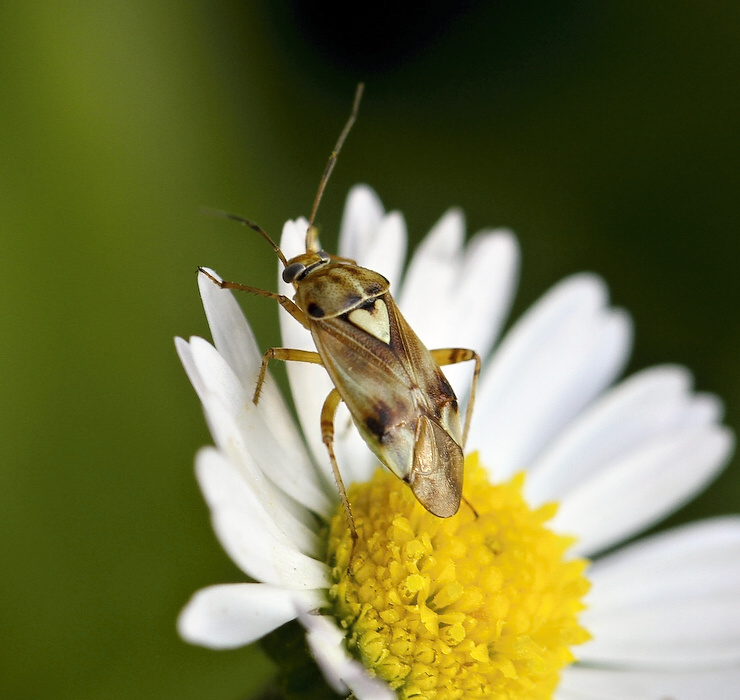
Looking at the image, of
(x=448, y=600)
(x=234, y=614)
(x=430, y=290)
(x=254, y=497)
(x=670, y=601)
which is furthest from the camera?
(x=670, y=601)

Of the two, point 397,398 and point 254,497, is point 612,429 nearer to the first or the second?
point 397,398

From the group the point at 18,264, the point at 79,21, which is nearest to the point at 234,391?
A: the point at 18,264

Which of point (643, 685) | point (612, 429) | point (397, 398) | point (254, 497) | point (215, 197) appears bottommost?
point (643, 685)

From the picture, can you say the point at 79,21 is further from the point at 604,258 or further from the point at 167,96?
the point at 604,258

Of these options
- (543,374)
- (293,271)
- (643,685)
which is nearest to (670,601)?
(643,685)

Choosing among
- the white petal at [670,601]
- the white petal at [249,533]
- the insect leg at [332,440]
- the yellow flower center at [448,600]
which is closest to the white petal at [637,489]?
the white petal at [670,601]

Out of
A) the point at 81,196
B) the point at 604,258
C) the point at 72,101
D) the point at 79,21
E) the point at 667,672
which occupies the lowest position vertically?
the point at 667,672
